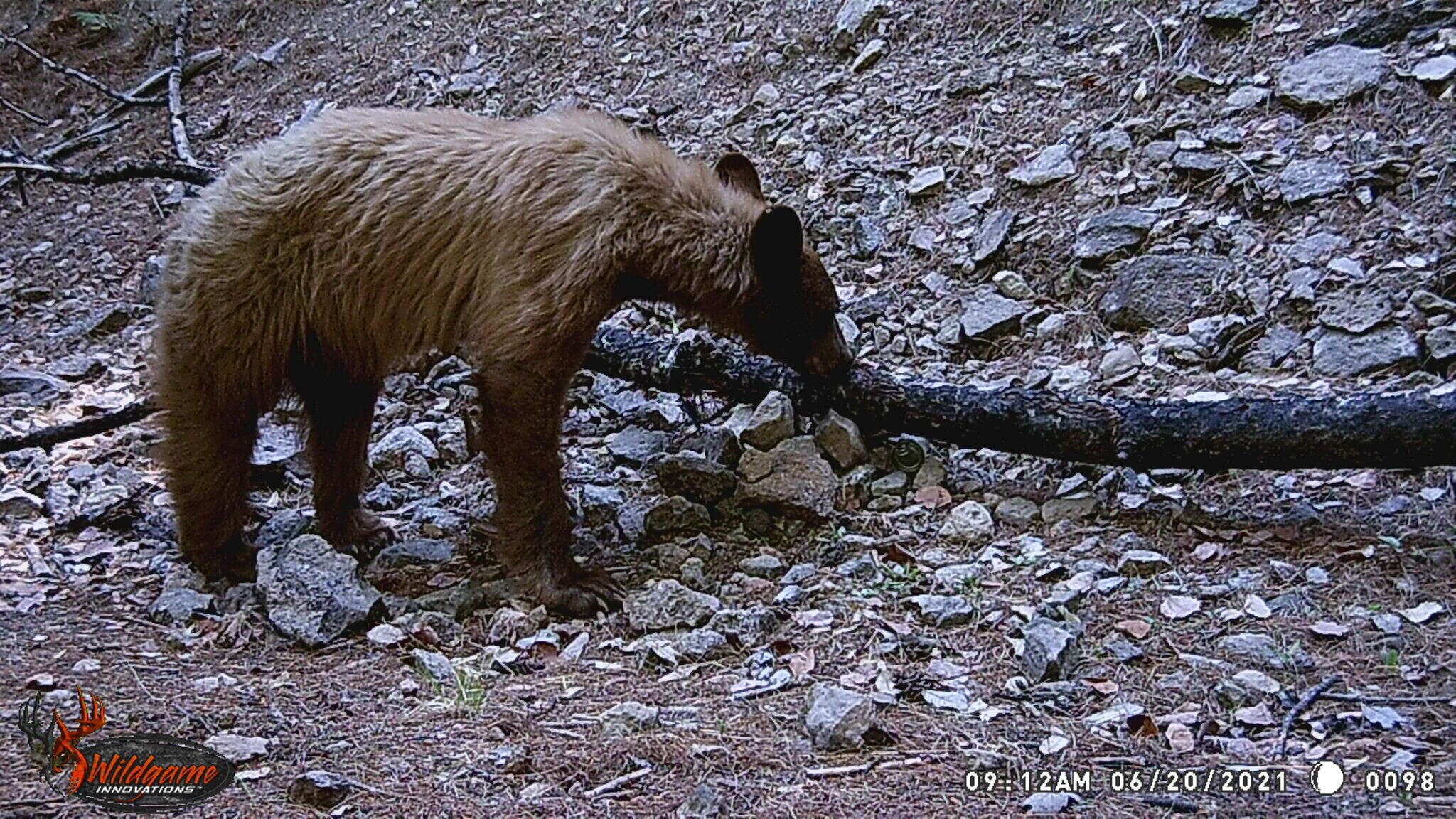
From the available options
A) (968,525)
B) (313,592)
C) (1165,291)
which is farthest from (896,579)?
(1165,291)

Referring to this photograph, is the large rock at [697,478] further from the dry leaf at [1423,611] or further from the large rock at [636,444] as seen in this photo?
the dry leaf at [1423,611]

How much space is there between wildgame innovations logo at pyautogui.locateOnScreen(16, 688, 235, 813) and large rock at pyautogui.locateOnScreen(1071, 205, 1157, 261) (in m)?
4.33

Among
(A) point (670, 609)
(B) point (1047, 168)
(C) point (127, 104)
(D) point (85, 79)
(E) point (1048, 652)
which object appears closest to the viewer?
(E) point (1048, 652)

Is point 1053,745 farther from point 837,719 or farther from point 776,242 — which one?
point 776,242

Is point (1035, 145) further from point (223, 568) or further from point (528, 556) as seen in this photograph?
point (223, 568)

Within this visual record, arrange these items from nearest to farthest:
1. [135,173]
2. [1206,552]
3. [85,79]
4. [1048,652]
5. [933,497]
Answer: [1048,652]
[1206,552]
[933,497]
[135,173]
[85,79]

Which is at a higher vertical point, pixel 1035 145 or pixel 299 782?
pixel 1035 145

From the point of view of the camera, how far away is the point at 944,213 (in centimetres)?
656

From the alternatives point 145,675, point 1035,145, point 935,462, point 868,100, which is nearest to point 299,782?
point 145,675

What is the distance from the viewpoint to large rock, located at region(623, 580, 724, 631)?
4.24 m

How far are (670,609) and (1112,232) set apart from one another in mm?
3021

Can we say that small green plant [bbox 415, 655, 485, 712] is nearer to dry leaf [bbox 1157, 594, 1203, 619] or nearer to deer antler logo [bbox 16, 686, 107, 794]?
deer antler logo [bbox 16, 686, 107, 794]

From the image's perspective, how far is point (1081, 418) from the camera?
4.67 meters

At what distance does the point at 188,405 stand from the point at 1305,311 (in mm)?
4488
